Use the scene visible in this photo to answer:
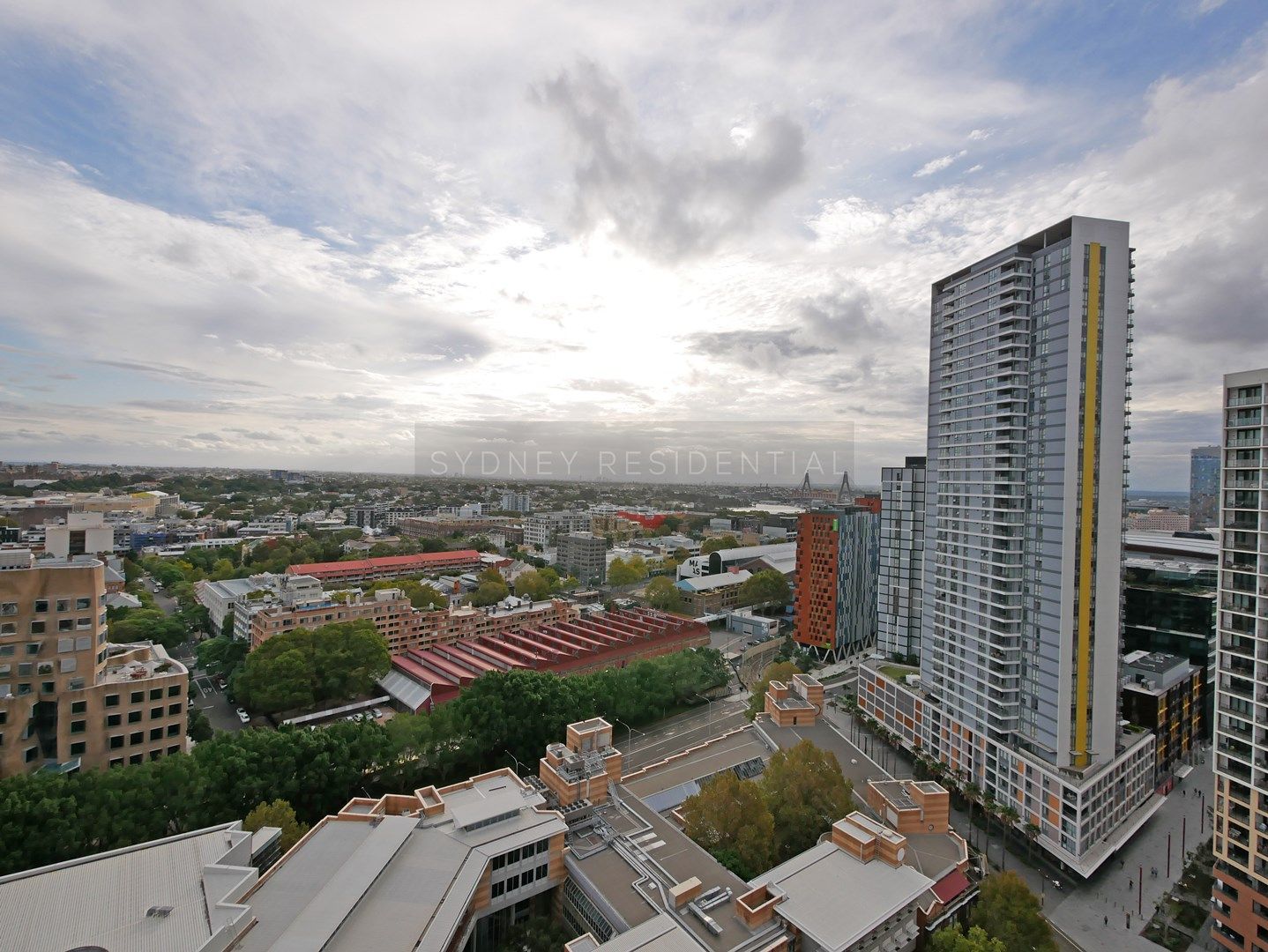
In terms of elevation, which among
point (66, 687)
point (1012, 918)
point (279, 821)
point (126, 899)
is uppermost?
point (66, 687)

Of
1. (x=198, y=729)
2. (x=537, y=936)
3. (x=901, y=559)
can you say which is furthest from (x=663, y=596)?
(x=537, y=936)

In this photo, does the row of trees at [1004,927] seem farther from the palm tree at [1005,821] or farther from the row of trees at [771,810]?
the palm tree at [1005,821]

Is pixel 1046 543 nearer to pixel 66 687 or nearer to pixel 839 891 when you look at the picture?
pixel 839 891

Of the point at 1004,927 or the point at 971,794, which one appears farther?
the point at 971,794

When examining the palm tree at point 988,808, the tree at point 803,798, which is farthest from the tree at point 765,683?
the palm tree at point 988,808

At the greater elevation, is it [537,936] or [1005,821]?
[537,936]

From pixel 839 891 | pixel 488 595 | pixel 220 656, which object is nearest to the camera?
pixel 839 891

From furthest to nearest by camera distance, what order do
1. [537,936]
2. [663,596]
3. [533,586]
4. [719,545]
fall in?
[719,545] < [533,586] < [663,596] < [537,936]
